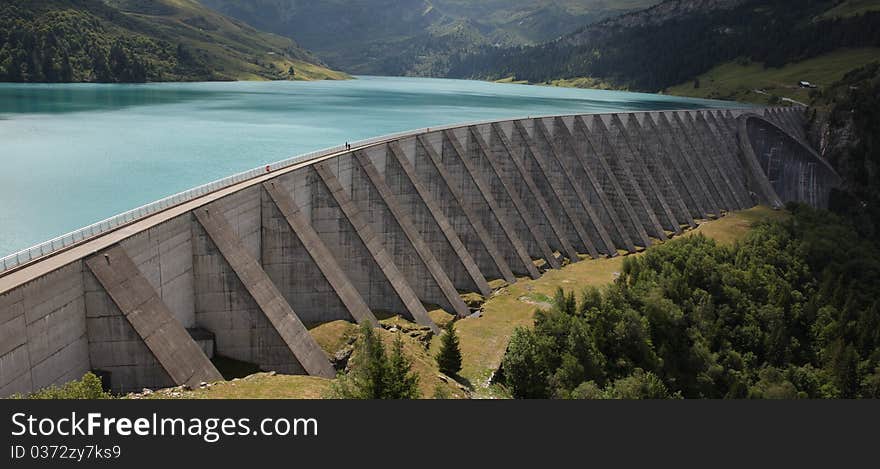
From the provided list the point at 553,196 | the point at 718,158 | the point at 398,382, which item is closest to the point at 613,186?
the point at 553,196

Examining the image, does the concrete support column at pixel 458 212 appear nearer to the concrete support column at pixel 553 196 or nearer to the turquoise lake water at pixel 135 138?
the concrete support column at pixel 553 196

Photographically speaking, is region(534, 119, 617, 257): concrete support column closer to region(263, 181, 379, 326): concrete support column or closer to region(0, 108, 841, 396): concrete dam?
region(0, 108, 841, 396): concrete dam

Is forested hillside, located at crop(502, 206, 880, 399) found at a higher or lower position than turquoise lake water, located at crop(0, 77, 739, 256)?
lower

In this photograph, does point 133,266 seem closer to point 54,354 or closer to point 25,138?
point 54,354

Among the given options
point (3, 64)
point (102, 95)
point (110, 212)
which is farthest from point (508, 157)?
point (3, 64)

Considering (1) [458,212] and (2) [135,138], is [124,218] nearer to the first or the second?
(1) [458,212]

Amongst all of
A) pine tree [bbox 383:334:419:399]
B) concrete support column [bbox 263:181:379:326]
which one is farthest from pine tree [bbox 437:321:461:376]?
pine tree [bbox 383:334:419:399]
